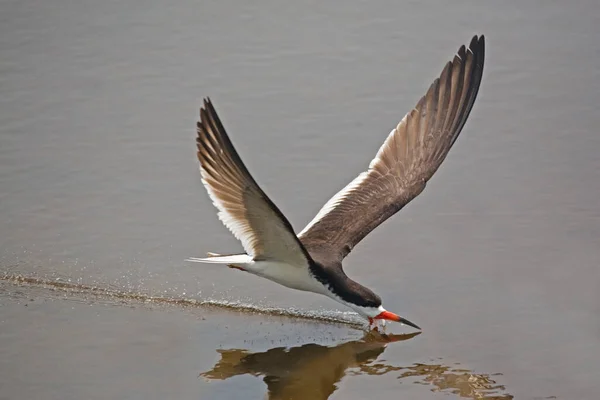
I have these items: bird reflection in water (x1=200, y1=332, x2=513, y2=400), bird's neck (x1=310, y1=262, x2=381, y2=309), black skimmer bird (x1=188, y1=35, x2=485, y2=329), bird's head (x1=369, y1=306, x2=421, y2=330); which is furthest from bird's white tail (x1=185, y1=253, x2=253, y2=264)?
bird's head (x1=369, y1=306, x2=421, y2=330)

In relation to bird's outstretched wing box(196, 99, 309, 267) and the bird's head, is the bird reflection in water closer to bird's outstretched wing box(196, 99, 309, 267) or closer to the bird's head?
the bird's head

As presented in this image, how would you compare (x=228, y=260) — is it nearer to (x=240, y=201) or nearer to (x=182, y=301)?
(x=240, y=201)

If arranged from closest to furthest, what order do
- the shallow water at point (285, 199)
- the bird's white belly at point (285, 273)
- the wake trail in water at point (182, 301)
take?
1. the shallow water at point (285, 199)
2. the bird's white belly at point (285, 273)
3. the wake trail in water at point (182, 301)

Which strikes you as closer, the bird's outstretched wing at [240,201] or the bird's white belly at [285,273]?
the bird's outstretched wing at [240,201]

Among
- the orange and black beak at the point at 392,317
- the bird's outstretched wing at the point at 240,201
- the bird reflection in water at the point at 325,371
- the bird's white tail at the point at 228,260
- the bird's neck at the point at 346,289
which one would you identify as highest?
the bird's outstretched wing at the point at 240,201

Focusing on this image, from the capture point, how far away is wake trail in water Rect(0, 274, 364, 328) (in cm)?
722

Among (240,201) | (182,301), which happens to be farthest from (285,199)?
(240,201)

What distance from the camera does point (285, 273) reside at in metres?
6.88

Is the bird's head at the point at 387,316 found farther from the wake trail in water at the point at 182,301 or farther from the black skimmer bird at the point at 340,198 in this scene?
the wake trail in water at the point at 182,301

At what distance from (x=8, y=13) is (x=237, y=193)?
560 centimetres

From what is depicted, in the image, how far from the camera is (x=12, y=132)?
9008 mm

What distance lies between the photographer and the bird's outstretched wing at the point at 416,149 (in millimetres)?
7781

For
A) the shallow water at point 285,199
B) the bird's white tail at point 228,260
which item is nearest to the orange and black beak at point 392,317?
the shallow water at point 285,199

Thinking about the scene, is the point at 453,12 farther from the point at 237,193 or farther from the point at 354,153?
the point at 237,193
